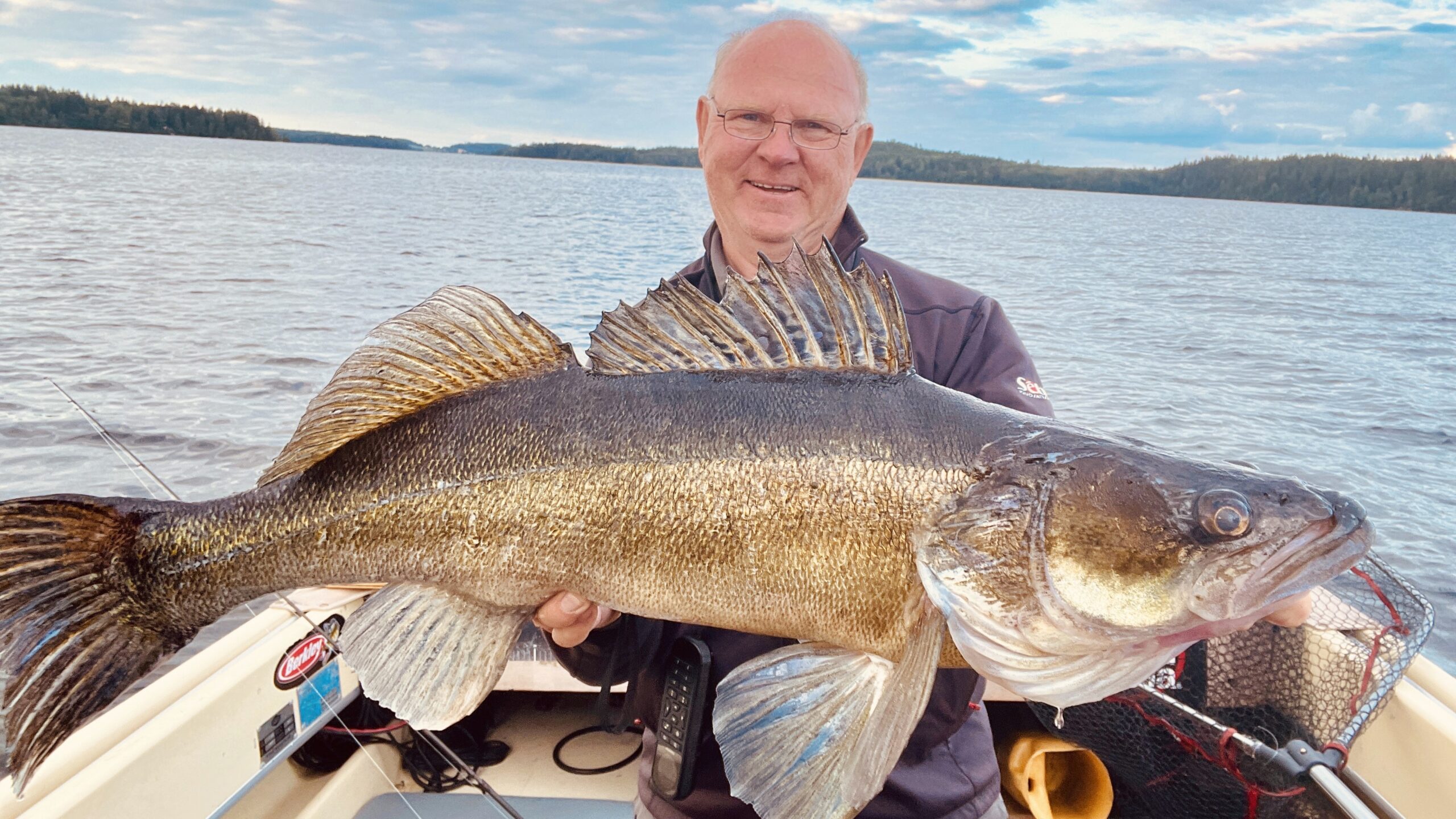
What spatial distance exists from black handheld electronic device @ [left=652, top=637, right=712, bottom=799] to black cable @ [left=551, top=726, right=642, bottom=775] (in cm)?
144

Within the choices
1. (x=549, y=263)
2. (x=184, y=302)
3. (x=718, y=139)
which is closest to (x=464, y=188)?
(x=549, y=263)

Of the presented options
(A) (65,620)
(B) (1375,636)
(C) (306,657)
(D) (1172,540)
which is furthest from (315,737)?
(B) (1375,636)

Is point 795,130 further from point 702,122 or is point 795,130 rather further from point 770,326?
point 770,326

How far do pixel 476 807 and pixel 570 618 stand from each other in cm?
200

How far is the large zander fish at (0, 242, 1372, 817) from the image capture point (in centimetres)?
177

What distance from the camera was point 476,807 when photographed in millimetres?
3691

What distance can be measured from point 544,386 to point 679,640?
90 centimetres

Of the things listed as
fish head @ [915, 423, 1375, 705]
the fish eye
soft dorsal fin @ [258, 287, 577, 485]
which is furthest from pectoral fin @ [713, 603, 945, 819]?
soft dorsal fin @ [258, 287, 577, 485]

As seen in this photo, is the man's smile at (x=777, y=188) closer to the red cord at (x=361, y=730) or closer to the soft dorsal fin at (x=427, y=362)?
the soft dorsal fin at (x=427, y=362)

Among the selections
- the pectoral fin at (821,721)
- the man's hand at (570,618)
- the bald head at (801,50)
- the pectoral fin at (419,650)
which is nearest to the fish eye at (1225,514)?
the pectoral fin at (821,721)

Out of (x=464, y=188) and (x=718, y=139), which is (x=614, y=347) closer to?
(x=718, y=139)

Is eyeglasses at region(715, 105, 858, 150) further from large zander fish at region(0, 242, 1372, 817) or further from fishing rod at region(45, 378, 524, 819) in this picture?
fishing rod at region(45, 378, 524, 819)

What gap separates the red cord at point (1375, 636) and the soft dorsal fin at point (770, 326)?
217cm

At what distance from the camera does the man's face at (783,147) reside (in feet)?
10.9
